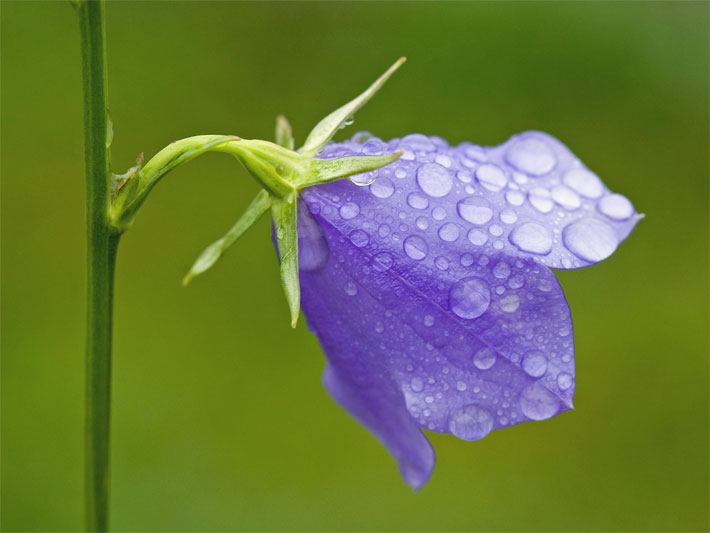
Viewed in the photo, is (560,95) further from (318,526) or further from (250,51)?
(318,526)

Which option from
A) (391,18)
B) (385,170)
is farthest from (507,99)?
(385,170)

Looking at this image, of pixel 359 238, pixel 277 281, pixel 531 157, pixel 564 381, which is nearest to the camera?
pixel 564 381

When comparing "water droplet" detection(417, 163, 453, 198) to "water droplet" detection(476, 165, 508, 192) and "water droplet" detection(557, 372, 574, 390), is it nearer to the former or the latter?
"water droplet" detection(476, 165, 508, 192)

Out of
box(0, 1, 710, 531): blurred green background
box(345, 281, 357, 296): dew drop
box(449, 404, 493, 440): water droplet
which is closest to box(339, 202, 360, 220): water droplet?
box(345, 281, 357, 296): dew drop

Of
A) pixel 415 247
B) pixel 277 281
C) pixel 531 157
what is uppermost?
pixel 531 157

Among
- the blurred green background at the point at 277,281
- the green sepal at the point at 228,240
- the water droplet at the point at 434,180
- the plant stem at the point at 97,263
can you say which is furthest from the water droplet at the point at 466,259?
the blurred green background at the point at 277,281

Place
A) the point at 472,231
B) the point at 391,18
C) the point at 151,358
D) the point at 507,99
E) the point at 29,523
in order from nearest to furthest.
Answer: the point at 472,231
the point at 29,523
the point at 151,358
the point at 507,99
the point at 391,18

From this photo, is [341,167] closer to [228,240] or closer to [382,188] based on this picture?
[382,188]

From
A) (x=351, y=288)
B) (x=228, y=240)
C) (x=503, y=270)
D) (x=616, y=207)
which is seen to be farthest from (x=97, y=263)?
(x=616, y=207)
